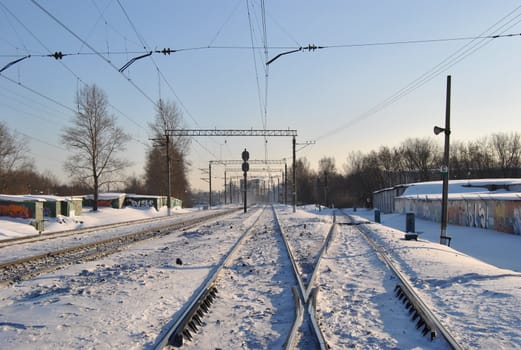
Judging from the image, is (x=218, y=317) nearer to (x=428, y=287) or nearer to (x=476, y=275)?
(x=428, y=287)

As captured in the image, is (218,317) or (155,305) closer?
(218,317)

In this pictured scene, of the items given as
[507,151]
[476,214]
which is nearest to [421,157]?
[507,151]

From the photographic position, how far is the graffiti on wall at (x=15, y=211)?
108 ft

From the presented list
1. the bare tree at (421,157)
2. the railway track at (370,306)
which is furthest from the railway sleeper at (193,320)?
the bare tree at (421,157)

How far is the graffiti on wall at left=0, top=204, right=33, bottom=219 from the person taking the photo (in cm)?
3281

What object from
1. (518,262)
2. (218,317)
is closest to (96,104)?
(518,262)

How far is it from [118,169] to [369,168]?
80.3 metres

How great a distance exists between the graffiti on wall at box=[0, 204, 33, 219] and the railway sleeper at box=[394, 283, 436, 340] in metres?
30.5

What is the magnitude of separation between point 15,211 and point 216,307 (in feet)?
99.1

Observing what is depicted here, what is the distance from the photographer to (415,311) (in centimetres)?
705

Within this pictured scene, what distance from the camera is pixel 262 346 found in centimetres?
573

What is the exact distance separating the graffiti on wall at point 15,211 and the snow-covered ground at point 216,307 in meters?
22.2

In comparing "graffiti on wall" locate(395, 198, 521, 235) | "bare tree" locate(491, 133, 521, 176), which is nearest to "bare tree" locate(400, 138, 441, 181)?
"bare tree" locate(491, 133, 521, 176)

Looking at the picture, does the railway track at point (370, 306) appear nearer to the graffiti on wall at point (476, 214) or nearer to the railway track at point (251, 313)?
the railway track at point (251, 313)
